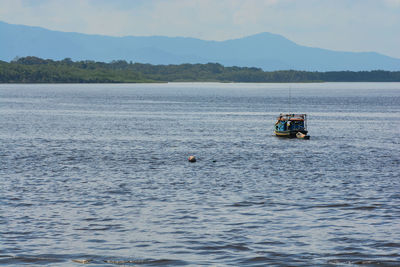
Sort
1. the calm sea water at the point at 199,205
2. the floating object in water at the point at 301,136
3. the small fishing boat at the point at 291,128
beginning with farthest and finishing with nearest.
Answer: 1. the small fishing boat at the point at 291,128
2. the floating object in water at the point at 301,136
3. the calm sea water at the point at 199,205

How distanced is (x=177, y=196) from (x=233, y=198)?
3289 millimetres

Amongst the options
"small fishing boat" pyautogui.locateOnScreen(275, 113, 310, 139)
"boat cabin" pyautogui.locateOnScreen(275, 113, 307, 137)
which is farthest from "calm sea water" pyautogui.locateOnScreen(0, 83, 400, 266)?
"boat cabin" pyautogui.locateOnScreen(275, 113, 307, 137)

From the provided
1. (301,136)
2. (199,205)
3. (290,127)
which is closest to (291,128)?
(290,127)

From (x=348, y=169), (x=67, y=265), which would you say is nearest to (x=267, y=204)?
(x=67, y=265)

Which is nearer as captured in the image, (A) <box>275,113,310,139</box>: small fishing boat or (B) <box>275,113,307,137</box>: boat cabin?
(A) <box>275,113,310,139</box>: small fishing boat

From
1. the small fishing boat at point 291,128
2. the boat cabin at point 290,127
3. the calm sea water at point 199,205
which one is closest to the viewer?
the calm sea water at point 199,205

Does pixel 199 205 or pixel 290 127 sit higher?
pixel 290 127

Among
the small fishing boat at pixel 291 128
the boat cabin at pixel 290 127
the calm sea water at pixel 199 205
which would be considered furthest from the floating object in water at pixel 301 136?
the calm sea water at pixel 199 205

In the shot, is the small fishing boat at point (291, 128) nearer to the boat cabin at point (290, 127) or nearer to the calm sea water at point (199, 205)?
the boat cabin at point (290, 127)

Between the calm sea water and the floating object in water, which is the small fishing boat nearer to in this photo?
the floating object in water

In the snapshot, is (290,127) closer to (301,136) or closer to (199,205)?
(301,136)

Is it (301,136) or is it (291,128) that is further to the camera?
(291,128)

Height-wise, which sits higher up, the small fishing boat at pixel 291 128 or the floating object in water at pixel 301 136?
the small fishing boat at pixel 291 128

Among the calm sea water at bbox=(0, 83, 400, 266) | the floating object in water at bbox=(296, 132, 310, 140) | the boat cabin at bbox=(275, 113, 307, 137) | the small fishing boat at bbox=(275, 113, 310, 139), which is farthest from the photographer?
the boat cabin at bbox=(275, 113, 307, 137)
